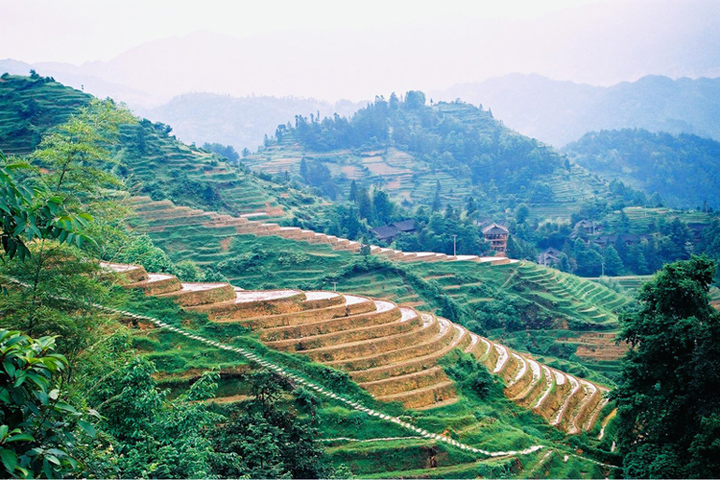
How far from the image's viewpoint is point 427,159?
95.6 m

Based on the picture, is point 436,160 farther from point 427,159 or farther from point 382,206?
point 382,206

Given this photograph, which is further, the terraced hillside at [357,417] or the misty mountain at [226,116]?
the misty mountain at [226,116]

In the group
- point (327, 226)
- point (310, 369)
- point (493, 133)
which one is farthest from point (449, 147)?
Answer: point (310, 369)

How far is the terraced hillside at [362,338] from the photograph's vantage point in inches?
746

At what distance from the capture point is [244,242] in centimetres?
3741

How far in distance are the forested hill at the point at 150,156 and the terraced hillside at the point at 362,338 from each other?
21.2m

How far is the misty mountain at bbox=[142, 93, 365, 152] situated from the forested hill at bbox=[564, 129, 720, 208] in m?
76.3

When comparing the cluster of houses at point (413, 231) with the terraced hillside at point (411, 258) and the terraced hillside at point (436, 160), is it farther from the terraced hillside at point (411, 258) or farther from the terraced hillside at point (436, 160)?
the terraced hillside at point (436, 160)

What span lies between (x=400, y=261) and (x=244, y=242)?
10.8 meters

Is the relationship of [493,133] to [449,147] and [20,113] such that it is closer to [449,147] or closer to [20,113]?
[449,147]

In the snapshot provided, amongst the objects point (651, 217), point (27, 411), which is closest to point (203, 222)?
point (27, 411)

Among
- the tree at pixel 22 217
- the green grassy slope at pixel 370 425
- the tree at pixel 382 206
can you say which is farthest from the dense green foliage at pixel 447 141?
the tree at pixel 22 217

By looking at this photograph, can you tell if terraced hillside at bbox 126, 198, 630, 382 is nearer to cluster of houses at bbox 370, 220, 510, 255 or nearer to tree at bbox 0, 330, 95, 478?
cluster of houses at bbox 370, 220, 510, 255

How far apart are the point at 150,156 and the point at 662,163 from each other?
307ft
